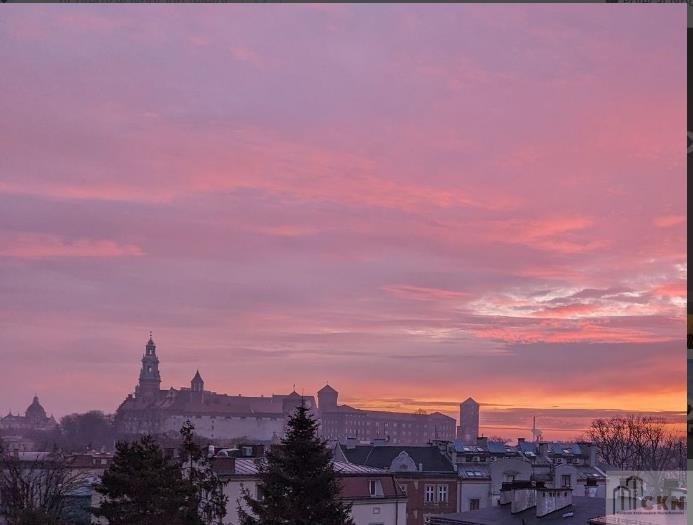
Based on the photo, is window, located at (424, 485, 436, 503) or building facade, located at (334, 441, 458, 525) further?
window, located at (424, 485, 436, 503)

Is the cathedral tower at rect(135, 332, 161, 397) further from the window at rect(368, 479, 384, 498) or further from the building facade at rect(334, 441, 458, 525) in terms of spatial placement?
the window at rect(368, 479, 384, 498)

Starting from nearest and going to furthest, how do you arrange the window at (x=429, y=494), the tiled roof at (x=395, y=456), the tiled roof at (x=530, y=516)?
the tiled roof at (x=530, y=516) → the window at (x=429, y=494) → the tiled roof at (x=395, y=456)

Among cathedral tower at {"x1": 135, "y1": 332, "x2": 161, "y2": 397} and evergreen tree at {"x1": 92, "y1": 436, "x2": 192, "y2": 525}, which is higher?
cathedral tower at {"x1": 135, "y1": 332, "x2": 161, "y2": 397}

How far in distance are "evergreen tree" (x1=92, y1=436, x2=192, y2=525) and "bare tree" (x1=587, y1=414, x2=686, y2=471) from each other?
138 ft

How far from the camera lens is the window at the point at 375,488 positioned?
111ft

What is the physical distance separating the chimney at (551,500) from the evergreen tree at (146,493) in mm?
9407

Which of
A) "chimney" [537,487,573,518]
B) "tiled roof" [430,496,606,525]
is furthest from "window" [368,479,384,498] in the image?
"chimney" [537,487,573,518]

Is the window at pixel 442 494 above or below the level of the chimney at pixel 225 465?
below

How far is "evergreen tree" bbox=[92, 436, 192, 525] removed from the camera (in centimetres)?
2183

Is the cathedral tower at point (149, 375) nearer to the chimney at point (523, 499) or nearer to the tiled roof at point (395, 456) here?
the tiled roof at point (395, 456)

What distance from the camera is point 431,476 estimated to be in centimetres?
4462

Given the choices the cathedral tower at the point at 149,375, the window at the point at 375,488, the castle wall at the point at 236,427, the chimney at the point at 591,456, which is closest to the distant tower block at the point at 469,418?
the castle wall at the point at 236,427

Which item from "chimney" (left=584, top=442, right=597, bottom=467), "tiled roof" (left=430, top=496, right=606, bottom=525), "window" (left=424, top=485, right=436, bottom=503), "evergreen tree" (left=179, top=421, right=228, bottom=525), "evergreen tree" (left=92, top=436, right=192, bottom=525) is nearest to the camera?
"evergreen tree" (left=92, top=436, right=192, bottom=525)

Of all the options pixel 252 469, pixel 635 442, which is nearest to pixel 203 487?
pixel 252 469
